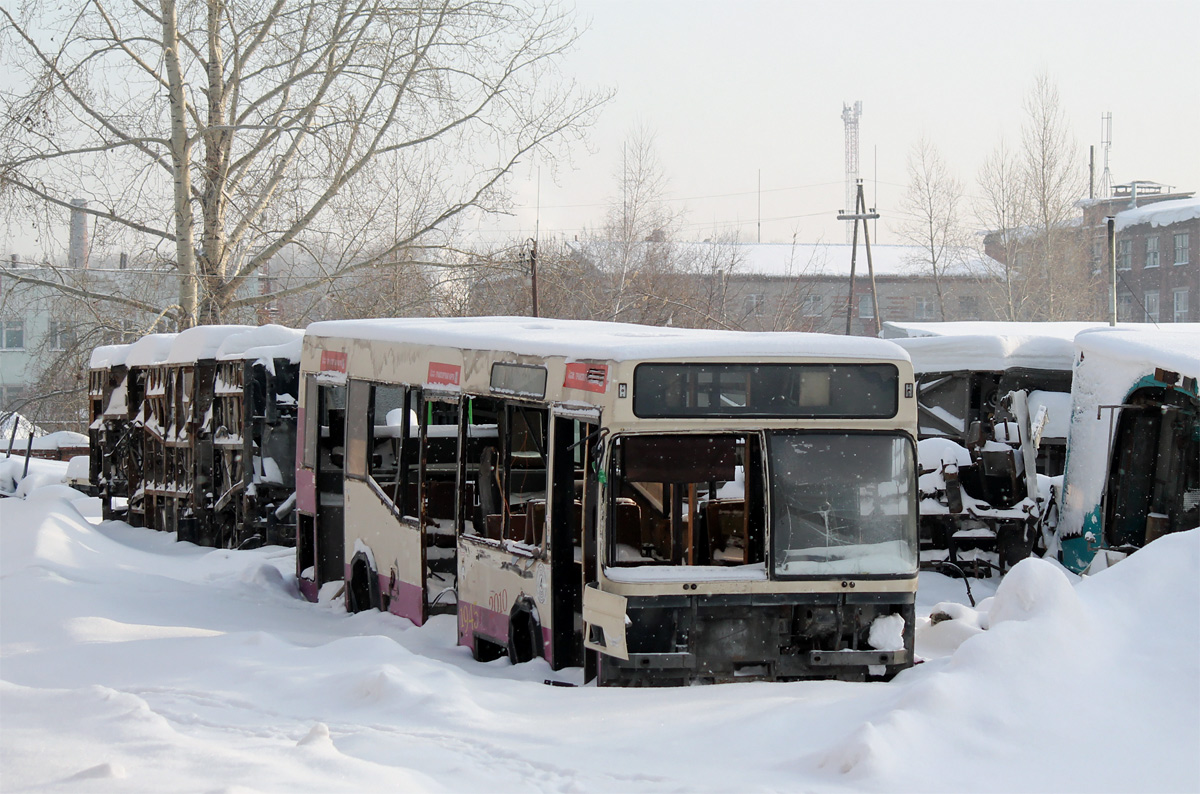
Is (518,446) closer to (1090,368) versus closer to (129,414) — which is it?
(1090,368)

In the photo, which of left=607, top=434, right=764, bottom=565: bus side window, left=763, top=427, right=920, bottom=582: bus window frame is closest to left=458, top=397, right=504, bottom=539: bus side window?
left=607, top=434, right=764, bottom=565: bus side window

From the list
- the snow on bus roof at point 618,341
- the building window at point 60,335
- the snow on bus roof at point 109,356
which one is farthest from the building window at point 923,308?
the snow on bus roof at point 618,341

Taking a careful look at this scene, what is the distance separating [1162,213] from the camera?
6375 cm

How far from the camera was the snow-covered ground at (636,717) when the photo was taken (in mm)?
5527

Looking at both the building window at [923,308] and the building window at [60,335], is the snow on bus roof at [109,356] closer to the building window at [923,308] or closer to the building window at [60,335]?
the building window at [60,335]

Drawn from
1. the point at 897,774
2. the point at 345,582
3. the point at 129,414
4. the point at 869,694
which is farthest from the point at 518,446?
the point at 129,414

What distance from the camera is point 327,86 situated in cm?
2555

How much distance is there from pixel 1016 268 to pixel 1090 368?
4220 centimetres

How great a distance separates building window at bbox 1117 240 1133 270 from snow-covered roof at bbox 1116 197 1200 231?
106 cm

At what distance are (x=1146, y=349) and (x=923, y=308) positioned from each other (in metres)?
64.5

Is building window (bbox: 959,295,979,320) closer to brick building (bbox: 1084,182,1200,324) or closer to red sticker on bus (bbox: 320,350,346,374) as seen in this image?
brick building (bbox: 1084,182,1200,324)

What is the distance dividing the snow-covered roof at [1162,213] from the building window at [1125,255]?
3.49 ft

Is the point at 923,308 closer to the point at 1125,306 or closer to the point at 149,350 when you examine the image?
the point at 1125,306

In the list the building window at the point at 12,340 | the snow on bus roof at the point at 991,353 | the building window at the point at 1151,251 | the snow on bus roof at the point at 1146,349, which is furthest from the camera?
the building window at the point at 1151,251
